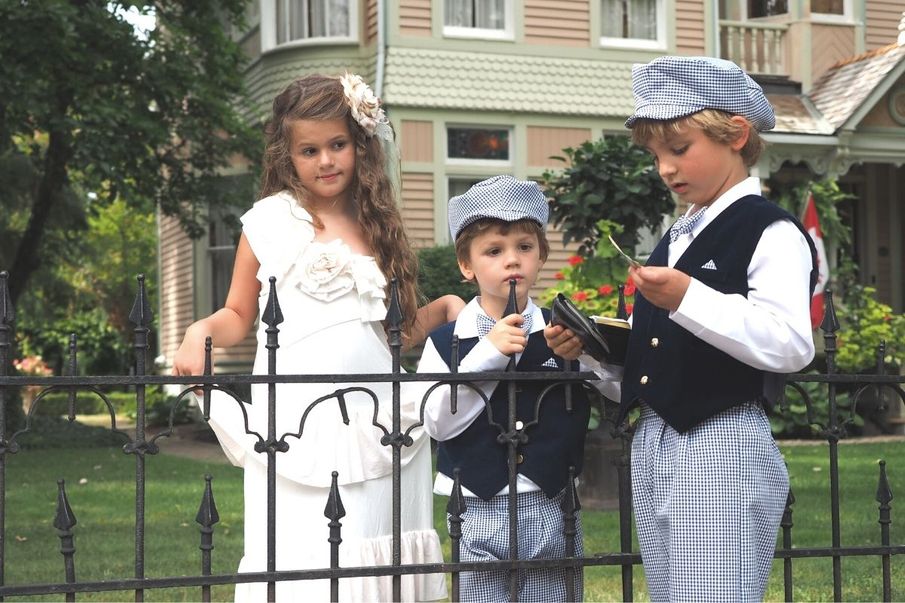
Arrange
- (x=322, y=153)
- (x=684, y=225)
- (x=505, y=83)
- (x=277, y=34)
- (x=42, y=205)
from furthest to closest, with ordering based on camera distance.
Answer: (x=277, y=34) → (x=505, y=83) → (x=42, y=205) → (x=322, y=153) → (x=684, y=225)

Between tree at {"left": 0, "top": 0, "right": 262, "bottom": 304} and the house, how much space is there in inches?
64.2

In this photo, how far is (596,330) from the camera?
2.76m

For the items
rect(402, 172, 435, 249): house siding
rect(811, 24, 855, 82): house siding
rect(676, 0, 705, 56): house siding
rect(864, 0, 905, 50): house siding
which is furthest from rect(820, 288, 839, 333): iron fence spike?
rect(864, 0, 905, 50): house siding

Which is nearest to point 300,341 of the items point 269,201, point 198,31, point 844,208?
point 269,201

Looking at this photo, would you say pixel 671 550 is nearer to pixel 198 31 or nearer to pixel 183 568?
pixel 183 568

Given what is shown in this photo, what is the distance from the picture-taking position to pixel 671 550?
2.61m

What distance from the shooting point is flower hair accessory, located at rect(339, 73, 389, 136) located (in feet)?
10.6

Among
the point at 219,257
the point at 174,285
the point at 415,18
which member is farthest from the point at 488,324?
the point at 174,285

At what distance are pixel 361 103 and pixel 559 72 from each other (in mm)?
13147

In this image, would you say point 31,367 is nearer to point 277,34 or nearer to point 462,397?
point 277,34

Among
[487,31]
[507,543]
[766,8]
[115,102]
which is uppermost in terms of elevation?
[766,8]

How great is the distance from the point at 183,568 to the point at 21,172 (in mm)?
10627

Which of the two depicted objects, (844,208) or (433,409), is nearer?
(433,409)

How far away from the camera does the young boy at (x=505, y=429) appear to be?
3.01 m
